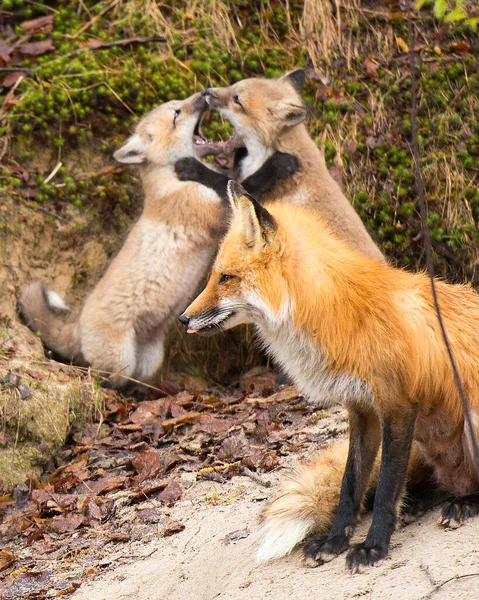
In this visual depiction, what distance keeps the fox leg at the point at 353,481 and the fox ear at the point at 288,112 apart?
405 cm

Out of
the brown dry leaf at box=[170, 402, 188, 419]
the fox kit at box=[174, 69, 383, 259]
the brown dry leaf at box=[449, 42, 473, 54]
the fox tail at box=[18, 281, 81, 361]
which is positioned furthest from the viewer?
the brown dry leaf at box=[449, 42, 473, 54]

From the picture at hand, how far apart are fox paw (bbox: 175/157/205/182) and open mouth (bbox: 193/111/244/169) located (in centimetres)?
18

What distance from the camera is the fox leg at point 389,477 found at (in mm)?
3332

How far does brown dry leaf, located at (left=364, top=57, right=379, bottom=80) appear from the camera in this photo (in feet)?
25.8

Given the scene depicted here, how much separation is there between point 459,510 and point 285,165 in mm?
4145

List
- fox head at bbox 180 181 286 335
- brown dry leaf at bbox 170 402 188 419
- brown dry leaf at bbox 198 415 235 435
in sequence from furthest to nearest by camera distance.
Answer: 1. brown dry leaf at bbox 170 402 188 419
2. brown dry leaf at bbox 198 415 235 435
3. fox head at bbox 180 181 286 335

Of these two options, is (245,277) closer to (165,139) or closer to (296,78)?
(165,139)

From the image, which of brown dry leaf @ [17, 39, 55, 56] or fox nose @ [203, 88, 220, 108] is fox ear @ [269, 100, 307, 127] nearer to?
fox nose @ [203, 88, 220, 108]

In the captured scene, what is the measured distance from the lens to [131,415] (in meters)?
6.43

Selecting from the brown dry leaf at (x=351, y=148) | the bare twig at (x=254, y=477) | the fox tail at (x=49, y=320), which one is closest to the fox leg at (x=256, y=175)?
the brown dry leaf at (x=351, y=148)

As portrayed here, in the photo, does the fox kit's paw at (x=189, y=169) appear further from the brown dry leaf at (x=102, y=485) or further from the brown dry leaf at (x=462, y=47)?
the brown dry leaf at (x=102, y=485)

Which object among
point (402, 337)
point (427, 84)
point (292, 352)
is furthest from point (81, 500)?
point (427, 84)

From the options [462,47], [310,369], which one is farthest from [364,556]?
[462,47]

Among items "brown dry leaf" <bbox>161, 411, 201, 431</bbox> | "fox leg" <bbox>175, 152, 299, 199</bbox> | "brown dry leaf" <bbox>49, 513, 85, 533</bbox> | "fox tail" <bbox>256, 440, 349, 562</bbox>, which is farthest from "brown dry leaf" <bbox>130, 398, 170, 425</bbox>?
"fox tail" <bbox>256, 440, 349, 562</bbox>
